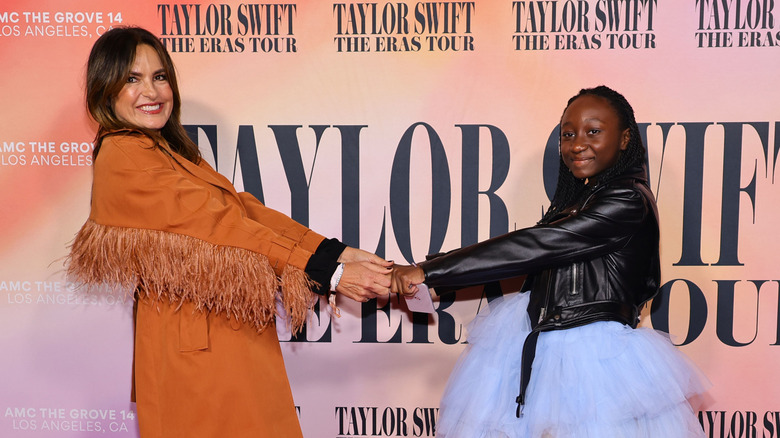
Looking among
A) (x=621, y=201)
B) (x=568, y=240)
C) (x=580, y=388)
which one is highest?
(x=621, y=201)

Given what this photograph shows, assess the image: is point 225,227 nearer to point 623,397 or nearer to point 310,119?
point 310,119

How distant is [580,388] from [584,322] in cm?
21

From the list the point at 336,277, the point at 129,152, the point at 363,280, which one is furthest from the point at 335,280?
the point at 129,152

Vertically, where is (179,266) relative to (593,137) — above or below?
below

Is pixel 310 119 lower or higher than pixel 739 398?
higher

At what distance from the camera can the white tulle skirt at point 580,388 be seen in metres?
1.96

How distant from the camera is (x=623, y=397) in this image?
1.96 metres

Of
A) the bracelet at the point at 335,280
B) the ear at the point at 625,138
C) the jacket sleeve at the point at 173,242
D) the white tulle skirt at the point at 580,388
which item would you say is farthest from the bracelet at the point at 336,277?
the ear at the point at 625,138

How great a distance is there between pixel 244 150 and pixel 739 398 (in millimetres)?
2508

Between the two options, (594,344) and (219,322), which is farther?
(219,322)

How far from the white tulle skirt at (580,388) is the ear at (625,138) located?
1.93 feet

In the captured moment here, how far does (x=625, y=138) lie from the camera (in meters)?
2.21

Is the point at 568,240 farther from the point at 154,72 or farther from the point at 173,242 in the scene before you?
the point at 154,72

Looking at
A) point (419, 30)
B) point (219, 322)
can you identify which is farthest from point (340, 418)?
point (419, 30)
